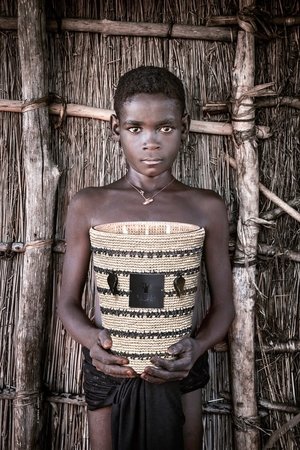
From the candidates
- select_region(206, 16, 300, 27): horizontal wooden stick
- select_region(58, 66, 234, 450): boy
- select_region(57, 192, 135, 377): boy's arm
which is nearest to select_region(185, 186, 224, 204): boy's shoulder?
select_region(58, 66, 234, 450): boy

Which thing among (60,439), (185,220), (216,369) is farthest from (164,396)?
(60,439)

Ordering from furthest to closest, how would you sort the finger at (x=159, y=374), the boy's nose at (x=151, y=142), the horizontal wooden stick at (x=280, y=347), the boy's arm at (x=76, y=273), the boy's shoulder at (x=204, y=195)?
the horizontal wooden stick at (x=280, y=347) < the boy's shoulder at (x=204, y=195) < the boy's arm at (x=76, y=273) < the boy's nose at (x=151, y=142) < the finger at (x=159, y=374)

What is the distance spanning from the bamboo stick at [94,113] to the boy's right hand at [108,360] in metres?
0.99

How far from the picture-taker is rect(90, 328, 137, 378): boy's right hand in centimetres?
173

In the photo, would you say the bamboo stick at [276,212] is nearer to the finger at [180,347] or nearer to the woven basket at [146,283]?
the woven basket at [146,283]

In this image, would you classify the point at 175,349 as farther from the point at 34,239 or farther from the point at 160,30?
the point at 160,30

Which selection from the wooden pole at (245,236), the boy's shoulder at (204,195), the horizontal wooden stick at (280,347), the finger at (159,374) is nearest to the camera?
the finger at (159,374)

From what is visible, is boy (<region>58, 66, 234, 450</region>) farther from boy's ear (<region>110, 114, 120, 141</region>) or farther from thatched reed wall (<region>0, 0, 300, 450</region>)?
thatched reed wall (<region>0, 0, 300, 450</region>)

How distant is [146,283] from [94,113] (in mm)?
964

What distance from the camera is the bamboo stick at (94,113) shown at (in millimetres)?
2381

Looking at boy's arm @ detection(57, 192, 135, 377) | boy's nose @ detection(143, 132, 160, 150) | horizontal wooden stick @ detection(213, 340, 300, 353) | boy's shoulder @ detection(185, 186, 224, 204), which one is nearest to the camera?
boy's nose @ detection(143, 132, 160, 150)

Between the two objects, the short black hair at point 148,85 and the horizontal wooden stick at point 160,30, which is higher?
the horizontal wooden stick at point 160,30

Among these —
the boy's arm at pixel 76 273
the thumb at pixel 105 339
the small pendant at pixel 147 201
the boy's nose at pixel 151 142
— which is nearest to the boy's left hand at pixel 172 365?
the thumb at pixel 105 339

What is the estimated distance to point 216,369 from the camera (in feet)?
8.11
